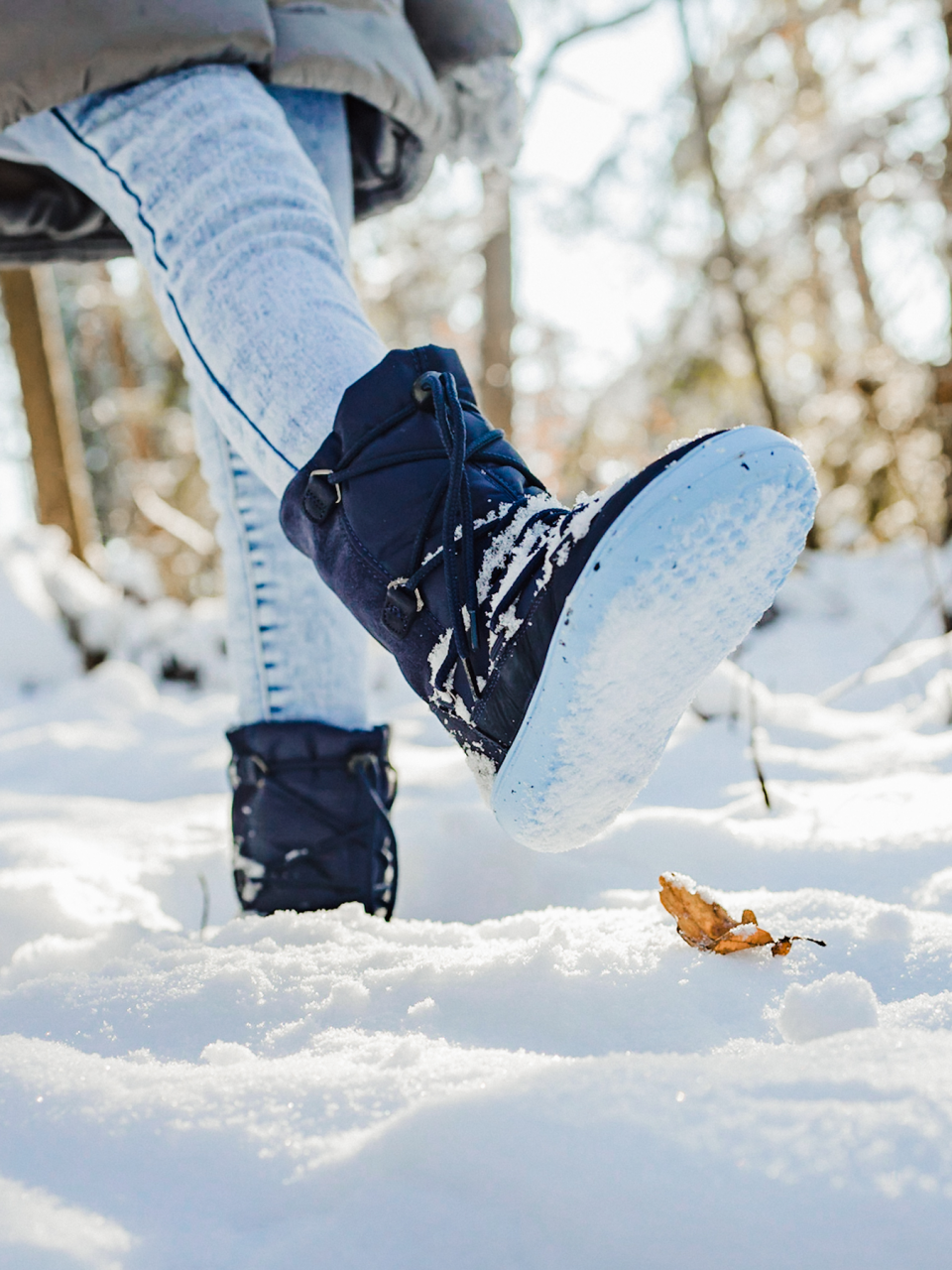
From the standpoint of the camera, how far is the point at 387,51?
1014 mm

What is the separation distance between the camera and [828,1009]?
0.60 metres

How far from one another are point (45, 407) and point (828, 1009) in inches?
229

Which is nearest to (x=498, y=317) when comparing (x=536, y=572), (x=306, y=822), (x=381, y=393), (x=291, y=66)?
(x=291, y=66)

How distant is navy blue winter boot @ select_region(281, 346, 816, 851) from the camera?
62cm

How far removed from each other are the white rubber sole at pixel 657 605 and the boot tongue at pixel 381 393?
8.8 inches

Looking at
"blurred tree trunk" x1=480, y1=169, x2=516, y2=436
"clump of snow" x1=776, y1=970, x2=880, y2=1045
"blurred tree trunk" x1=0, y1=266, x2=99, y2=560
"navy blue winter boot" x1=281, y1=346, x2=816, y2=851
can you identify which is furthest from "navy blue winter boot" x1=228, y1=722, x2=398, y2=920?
"blurred tree trunk" x1=480, y1=169, x2=516, y2=436

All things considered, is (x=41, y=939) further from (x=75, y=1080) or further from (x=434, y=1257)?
(x=434, y=1257)

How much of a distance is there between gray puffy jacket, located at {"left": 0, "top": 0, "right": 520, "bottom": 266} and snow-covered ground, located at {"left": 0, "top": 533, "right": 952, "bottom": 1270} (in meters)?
0.75

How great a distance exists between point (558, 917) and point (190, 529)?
249 inches

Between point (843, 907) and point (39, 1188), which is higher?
point (39, 1188)

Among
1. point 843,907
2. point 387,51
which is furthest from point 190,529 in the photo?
point 843,907

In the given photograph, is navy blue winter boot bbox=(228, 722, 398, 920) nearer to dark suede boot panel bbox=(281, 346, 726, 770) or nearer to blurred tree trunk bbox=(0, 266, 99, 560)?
dark suede boot panel bbox=(281, 346, 726, 770)

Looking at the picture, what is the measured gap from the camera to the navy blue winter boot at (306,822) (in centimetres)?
103

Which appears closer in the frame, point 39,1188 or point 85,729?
point 39,1188
